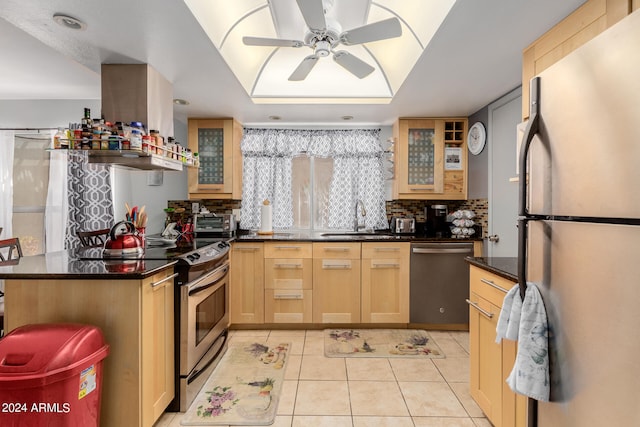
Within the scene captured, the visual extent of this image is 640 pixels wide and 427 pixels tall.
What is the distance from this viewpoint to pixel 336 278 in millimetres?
3250

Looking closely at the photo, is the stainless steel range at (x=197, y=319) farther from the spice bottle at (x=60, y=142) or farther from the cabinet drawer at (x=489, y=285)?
the cabinet drawer at (x=489, y=285)

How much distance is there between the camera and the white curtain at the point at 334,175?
3.83 m

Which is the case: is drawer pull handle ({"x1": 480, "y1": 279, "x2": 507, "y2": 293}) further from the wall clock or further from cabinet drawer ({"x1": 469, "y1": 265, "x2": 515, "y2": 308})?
the wall clock

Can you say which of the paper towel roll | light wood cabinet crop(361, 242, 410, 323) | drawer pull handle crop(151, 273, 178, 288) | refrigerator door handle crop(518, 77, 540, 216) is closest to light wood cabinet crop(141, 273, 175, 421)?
drawer pull handle crop(151, 273, 178, 288)

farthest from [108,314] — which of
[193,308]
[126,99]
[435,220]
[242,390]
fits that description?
[435,220]

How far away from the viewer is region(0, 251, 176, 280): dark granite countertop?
1.52 m

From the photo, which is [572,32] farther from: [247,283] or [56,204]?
[56,204]

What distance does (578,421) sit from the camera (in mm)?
981

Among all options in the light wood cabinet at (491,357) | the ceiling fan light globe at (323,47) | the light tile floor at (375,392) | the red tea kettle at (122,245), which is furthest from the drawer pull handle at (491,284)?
the red tea kettle at (122,245)

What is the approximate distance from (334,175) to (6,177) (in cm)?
352

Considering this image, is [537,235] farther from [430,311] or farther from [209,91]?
[209,91]

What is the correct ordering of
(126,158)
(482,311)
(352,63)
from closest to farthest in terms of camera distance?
(482,311) < (352,63) < (126,158)

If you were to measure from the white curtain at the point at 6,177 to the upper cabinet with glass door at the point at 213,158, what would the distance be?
1797 millimetres

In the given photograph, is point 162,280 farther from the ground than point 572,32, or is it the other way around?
point 572,32
